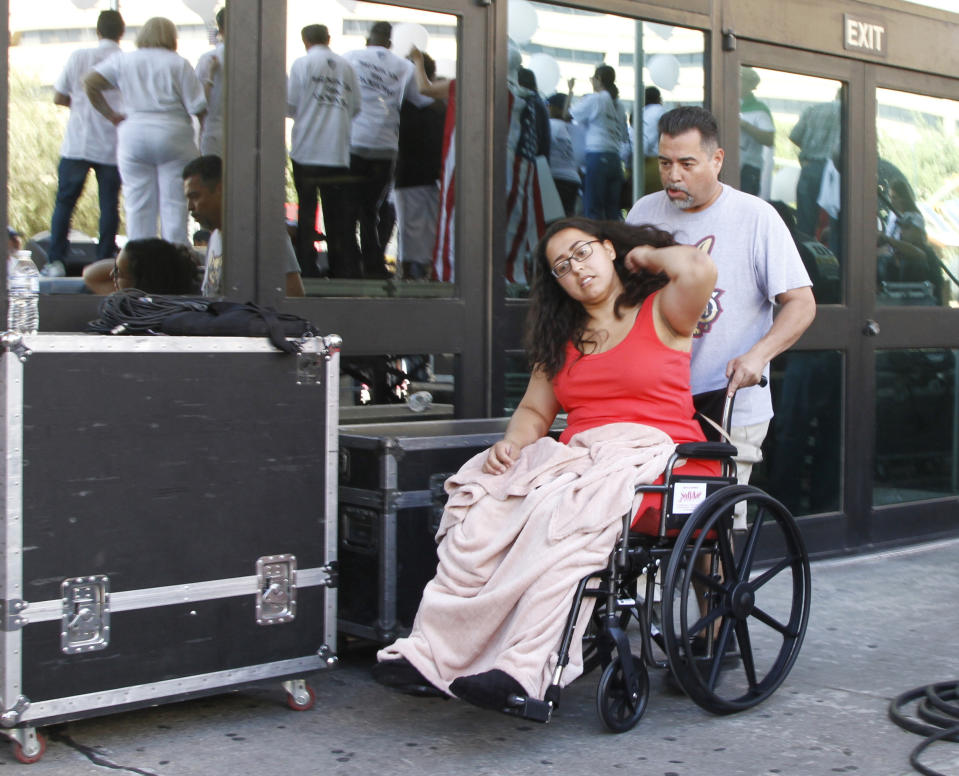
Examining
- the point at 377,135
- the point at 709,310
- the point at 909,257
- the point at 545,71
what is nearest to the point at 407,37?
the point at 377,135

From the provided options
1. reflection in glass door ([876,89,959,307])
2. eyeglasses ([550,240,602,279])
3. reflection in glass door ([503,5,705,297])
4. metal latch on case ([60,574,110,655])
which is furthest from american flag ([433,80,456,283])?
reflection in glass door ([876,89,959,307])

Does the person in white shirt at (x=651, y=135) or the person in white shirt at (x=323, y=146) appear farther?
the person in white shirt at (x=651, y=135)

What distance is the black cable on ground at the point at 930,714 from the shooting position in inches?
139

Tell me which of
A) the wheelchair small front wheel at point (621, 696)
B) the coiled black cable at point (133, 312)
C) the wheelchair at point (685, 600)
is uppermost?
the coiled black cable at point (133, 312)

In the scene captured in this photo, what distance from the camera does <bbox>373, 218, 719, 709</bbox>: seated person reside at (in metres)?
3.36

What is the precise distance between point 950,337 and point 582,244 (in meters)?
3.67

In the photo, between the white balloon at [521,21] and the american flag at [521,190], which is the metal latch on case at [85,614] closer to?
the american flag at [521,190]

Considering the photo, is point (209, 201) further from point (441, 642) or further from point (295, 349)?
point (441, 642)

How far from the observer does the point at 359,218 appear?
4.89m

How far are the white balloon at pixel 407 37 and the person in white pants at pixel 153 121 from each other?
0.85 meters

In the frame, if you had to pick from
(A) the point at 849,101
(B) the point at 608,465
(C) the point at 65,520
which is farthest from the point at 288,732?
(A) the point at 849,101

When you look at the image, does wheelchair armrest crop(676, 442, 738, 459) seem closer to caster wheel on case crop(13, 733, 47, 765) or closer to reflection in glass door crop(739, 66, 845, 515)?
caster wheel on case crop(13, 733, 47, 765)

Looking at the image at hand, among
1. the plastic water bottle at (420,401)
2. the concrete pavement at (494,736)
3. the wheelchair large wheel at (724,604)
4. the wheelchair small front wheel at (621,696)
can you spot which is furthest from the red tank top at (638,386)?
the plastic water bottle at (420,401)

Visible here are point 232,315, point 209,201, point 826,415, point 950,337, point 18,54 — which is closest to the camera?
point 232,315
